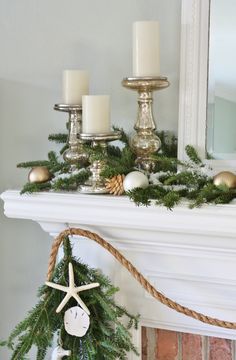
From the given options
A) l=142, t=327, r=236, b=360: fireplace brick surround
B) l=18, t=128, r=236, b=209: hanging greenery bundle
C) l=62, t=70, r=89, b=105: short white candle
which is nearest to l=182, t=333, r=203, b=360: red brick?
l=142, t=327, r=236, b=360: fireplace brick surround

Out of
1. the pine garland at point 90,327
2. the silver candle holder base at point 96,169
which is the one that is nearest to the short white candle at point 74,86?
the silver candle holder base at point 96,169

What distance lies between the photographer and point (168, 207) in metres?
1.07

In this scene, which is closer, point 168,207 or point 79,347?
point 168,207

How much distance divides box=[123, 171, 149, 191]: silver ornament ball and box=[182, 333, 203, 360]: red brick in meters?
0.45

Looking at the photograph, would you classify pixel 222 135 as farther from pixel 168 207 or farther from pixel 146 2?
pixel 146 2

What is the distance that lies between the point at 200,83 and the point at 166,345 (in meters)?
0.67

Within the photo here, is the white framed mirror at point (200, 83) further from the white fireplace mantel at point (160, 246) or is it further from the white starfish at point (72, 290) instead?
the white starfish at point (72, 290)

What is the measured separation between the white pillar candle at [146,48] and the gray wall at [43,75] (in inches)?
5.8

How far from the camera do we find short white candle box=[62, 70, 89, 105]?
4.14 ft

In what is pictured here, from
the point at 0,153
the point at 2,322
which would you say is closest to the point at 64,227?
the point at 0,153

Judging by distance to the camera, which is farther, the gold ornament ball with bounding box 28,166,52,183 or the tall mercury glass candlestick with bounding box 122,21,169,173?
the gold ornament ball with bounding box 28,166,52,183

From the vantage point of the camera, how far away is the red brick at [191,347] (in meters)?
1.32

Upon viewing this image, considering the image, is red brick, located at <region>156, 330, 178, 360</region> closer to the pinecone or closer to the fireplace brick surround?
the fireplace brick surround

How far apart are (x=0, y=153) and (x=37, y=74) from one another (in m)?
0.26
